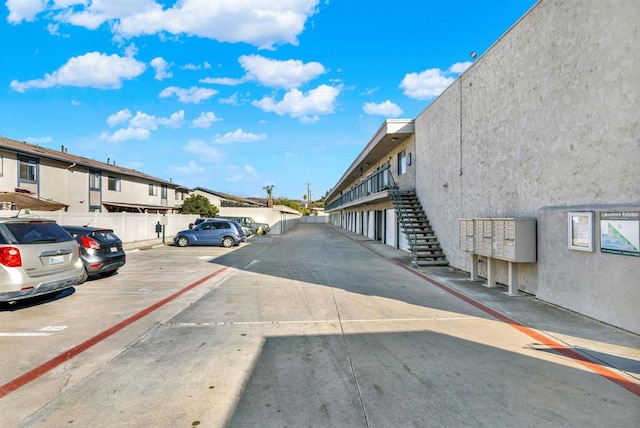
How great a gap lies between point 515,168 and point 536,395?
5800mm

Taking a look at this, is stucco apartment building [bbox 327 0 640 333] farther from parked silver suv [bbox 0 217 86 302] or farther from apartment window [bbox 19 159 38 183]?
apartment window [bbox 19 159 38 183]

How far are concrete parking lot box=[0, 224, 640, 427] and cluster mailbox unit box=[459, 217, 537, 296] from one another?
2.79 ft

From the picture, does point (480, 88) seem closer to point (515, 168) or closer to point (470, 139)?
point (470, 139)

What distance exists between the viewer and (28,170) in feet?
72.8

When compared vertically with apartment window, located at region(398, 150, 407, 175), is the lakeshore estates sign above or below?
below

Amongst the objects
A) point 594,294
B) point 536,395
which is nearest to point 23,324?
point 536,395

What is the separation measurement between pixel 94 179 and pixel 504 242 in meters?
30.7

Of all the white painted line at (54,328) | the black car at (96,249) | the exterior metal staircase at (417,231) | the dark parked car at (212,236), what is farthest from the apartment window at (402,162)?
the white painted line at (54,328)

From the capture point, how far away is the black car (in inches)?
340

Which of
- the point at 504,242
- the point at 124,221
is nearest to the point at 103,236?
the point at 504,242

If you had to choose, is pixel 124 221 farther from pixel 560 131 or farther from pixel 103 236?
pixel 560 131

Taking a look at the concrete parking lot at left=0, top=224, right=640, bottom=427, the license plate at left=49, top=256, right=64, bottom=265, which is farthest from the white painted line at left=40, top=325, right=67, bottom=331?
the license plate at left=49, top=256, right=64, bottom=265

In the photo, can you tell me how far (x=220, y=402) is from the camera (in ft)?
10.5

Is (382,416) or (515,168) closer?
(382,416)
